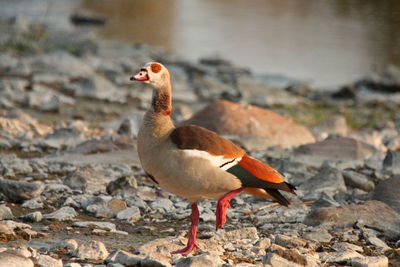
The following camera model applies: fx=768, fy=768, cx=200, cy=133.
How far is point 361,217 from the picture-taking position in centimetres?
635

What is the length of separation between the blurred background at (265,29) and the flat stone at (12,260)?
1310cm

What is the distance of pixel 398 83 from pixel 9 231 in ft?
40.7

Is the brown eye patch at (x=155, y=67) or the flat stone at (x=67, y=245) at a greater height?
the brown eye patch at (x=155, y=67)

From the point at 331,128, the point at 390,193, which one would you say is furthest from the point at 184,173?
the point at 331,128

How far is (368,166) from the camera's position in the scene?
873cm

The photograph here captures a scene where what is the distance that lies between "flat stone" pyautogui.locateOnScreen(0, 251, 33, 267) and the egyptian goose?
1102mm

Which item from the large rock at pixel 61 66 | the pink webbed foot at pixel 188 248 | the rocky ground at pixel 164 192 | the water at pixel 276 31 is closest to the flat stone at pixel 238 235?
the rocky ground at pixel 164 192

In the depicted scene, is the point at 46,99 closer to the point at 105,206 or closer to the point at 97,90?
the point at 97,90

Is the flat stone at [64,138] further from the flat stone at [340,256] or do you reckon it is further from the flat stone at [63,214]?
the flat stone at [340,256]

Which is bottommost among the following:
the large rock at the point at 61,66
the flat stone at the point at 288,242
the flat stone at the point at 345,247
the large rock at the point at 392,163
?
the large rock at the point at 61,66

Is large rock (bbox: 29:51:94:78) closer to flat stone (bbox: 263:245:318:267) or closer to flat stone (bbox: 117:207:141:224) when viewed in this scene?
flat stone (bbox: 117:207:141:224)

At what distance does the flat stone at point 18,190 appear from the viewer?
21.3ft

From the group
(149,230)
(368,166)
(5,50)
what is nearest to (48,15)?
(5,50)

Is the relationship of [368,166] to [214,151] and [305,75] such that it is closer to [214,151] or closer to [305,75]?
[214,151]
